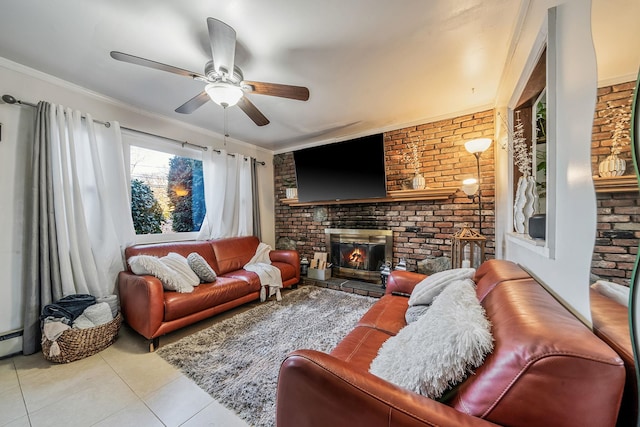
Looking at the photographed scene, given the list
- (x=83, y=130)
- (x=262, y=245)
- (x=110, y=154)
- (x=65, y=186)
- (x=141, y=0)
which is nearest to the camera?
(x=141, y=0)

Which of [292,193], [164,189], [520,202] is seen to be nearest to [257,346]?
[520,202]

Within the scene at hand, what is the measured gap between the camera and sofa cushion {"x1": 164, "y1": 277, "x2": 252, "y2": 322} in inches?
82.7

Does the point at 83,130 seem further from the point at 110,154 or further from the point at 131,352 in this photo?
the point at 131,352

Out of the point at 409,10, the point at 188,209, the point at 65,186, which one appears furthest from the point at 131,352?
the point at 409,10

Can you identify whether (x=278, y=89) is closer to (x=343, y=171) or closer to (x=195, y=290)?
(x=343, y=171)

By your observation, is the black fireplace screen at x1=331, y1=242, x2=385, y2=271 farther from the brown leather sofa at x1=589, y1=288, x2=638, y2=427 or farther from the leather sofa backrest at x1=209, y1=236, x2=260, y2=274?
the brown leather sofa at x1=589, y1=288, x2=638, y2=427

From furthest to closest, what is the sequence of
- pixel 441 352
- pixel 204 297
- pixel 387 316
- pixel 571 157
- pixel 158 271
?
pixel 204 297
pixel 158 271
pixel 387 316
pixel 571 157
pixel 441 352

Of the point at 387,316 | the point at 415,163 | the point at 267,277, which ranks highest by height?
the point at 415,163

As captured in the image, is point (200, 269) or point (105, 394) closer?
point (105, 394)

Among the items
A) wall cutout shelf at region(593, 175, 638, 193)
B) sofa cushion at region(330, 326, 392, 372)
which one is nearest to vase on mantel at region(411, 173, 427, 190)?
sofa cushion at region(330, 326, 392, 372)

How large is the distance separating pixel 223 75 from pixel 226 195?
216cm

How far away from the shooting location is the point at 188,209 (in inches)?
135

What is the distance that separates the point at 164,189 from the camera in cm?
318

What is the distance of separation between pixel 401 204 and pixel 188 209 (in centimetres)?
304
